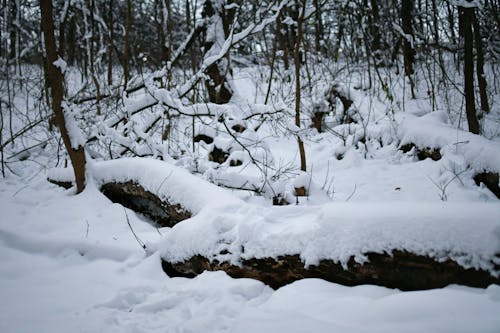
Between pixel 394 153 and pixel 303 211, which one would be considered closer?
pixel 303 211

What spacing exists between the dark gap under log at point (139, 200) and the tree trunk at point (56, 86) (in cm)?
33

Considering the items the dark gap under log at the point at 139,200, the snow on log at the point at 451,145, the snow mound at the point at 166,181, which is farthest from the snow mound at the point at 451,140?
the dark gap under log at the point at 139,200

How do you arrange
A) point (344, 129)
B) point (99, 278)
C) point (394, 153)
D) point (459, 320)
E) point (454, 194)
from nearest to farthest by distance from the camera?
point (459, 320), point (99, 278), point (454, 194), point (394, 153), point (344, 129)

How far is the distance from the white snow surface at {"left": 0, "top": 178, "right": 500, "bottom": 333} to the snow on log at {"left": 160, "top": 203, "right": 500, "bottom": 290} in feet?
0.22

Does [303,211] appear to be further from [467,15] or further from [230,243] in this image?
[467,15]

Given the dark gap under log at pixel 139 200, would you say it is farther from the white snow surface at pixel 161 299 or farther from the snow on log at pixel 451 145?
the snow on log at pixel 451 145

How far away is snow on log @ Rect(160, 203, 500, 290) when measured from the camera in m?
1.29

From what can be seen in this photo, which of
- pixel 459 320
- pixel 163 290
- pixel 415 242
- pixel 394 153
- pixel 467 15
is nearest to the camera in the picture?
pixel 459 320

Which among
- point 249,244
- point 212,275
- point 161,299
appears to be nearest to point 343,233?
point 249,244

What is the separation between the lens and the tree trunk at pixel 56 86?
9.48 feet

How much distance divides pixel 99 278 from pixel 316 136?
17.4 feet

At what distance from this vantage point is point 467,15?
3.73 meters

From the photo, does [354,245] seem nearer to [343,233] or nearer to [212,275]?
[343,233]

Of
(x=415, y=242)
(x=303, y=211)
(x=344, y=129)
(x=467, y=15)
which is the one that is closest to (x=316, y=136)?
(x=344, y=129)
